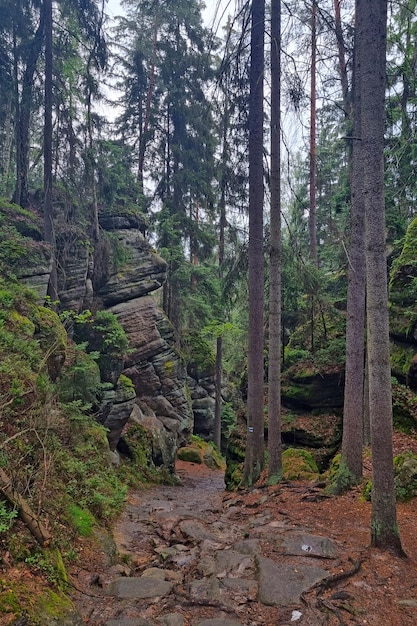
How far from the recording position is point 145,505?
31.0 feet

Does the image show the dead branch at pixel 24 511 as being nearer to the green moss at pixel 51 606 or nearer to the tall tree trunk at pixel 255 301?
the green moss at pixel 51 606

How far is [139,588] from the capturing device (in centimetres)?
418

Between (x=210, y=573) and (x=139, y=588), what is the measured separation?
916 millimetres

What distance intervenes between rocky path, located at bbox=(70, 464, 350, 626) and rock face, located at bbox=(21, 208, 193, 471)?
6006 millimetres

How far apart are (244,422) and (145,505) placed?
4903 mm

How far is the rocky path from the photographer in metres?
3.66

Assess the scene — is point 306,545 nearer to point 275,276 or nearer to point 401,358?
point 275,276

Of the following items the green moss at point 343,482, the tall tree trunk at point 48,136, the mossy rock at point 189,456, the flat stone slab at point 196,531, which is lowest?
the mossy rock at point 189,456

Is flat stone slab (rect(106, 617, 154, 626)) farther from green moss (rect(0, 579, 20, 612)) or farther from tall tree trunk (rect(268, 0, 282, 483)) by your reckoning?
tall tree trunk (rect(268, 0, 282, 483))

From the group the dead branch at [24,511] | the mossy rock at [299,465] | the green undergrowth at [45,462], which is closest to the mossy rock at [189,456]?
the green undergrowth at [45,462]

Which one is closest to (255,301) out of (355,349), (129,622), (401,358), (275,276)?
(275,276)

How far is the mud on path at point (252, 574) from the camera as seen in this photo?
365 centimetres

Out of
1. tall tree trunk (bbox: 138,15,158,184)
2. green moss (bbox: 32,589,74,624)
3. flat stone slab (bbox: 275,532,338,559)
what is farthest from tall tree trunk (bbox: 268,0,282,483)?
tall tree trunk (bbox: 138,15,158,184)

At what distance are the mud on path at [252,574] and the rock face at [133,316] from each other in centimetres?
644
